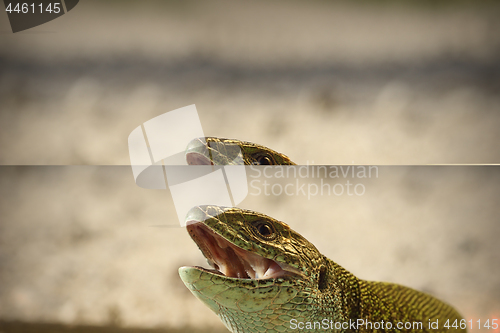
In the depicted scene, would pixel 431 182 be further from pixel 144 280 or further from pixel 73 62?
pixel 73 62

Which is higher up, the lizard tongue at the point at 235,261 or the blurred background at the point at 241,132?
the blurred background at the point at 241,132

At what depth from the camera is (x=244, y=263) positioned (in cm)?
73

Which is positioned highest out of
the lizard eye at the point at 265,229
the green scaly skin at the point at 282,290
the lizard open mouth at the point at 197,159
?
the lizard open mouth at the point at 197,159

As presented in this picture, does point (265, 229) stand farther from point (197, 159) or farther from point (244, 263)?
point (197, 159)

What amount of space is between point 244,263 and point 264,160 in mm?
323

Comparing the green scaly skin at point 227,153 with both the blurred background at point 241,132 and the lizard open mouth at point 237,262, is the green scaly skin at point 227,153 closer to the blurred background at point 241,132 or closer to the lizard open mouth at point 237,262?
the blurred background at point 241,132

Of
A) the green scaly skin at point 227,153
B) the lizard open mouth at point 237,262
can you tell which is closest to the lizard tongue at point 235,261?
the lizard open mouth at point 237,262

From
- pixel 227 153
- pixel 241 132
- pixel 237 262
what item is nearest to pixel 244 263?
pixel 237 262

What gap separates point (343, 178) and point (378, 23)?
1.49 ft

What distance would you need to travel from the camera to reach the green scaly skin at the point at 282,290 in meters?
0.68

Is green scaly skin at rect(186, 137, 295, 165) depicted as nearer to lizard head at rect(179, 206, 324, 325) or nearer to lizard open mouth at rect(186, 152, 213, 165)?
lizard open mouth at rect(186, 152, 213, 165)

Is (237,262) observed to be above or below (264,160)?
below

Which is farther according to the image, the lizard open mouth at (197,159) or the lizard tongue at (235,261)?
the lizard open mouth at (197,159)

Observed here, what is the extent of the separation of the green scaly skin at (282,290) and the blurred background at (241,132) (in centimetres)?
11
